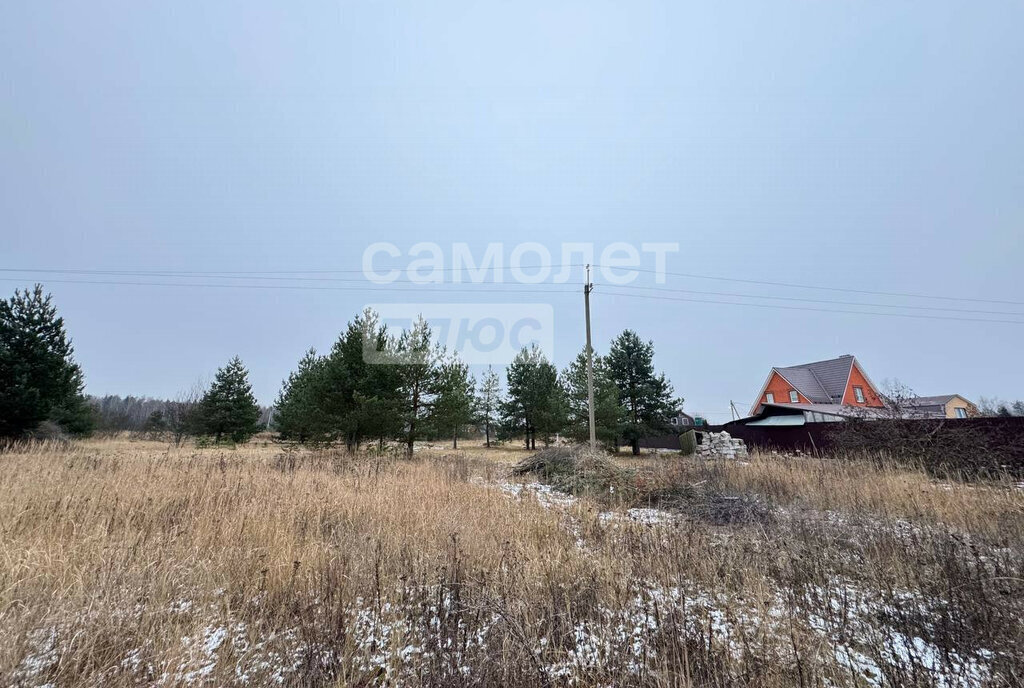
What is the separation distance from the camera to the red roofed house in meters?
28.3

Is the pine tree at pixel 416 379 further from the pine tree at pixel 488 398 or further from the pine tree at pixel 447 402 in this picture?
the pine tree at pixel 488 398

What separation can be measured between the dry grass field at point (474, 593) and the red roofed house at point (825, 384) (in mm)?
28783

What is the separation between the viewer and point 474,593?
95.5 inches

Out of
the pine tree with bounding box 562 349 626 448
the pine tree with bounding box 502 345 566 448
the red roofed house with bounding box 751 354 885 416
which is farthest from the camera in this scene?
the pine tree with bounding box 502 345 566 448

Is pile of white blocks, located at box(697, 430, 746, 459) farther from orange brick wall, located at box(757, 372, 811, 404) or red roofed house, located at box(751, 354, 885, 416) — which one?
orange brick wall, located at box(757, 372, 811, 404)

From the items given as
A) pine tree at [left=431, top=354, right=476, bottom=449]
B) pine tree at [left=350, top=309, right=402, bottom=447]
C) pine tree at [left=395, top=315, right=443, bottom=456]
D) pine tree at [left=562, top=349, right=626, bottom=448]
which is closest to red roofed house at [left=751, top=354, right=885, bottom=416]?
pine tree at [left=562, top=349, right=626, bottom=448]

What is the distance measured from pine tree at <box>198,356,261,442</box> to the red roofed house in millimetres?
36705

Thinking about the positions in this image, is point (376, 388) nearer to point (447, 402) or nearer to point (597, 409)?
point (447, 402)

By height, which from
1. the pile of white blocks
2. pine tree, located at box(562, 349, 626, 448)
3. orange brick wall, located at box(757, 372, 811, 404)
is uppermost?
orange brick wall, located at box(757, 372, 811, 404)

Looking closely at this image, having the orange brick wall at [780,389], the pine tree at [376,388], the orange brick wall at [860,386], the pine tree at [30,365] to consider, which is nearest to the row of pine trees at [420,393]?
the pine tree at [376,388]

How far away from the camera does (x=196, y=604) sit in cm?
227

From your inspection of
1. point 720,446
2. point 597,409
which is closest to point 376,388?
point 597,409

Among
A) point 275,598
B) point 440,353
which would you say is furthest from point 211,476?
point 440,353

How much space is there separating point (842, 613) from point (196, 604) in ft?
13.3
